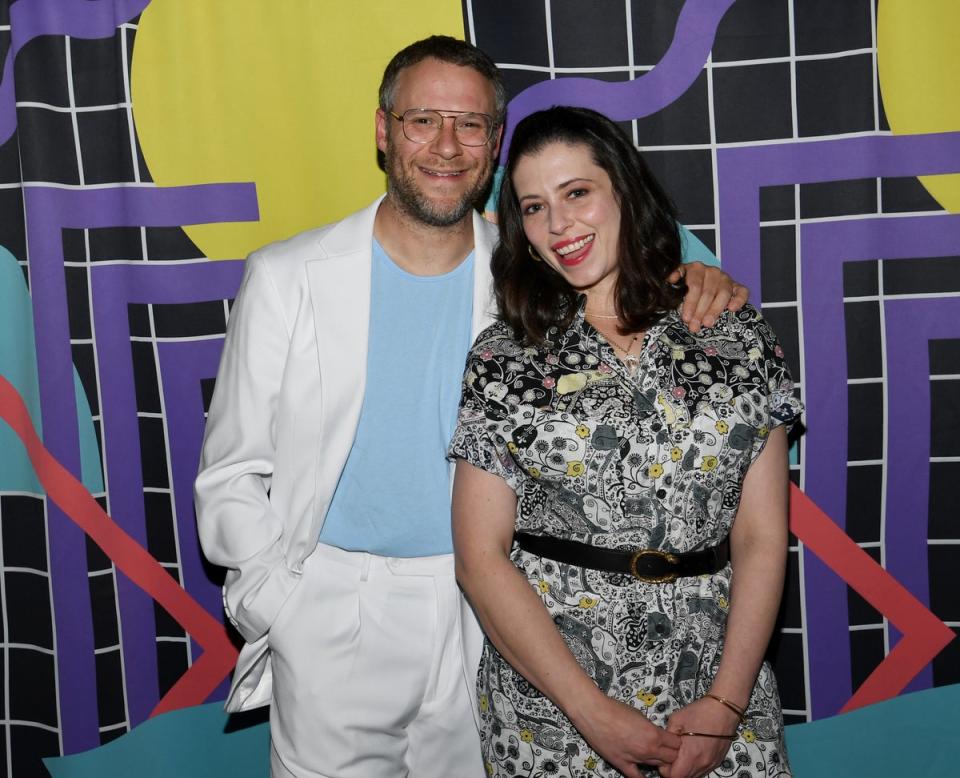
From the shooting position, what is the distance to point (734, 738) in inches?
67.6

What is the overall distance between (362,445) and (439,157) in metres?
0.61

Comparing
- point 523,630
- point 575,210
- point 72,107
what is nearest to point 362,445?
point 523,630

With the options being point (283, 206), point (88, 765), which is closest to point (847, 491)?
point (283, 206)

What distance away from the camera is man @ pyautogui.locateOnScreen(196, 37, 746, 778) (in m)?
2.00

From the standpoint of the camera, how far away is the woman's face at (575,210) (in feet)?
5.90

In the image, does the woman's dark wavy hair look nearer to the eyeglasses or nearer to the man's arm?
the eyeglasses

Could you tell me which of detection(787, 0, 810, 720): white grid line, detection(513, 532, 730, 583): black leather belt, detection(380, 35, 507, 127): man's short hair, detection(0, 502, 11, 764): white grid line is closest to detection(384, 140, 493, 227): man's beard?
detection(380, 35, 507, 127): man's short hair

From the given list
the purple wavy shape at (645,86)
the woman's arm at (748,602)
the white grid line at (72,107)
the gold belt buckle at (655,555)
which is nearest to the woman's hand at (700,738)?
the woman's arm at (748,602)

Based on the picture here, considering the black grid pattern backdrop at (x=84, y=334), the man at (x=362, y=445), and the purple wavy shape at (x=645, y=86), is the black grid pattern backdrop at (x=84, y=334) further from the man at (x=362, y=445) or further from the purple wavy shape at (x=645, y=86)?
the purple wavy shape at (x=645, y=86)

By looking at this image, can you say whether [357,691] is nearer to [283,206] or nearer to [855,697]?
[283,206]

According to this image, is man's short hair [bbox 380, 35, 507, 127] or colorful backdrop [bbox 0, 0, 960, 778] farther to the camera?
colorful backdrop [bbox 0, 0, 960, 778]

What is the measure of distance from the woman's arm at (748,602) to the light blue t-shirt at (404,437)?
1.98ft

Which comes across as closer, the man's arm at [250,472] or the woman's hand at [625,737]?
the woman's hand at [625,737]

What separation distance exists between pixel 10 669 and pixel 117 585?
0.39 meters
